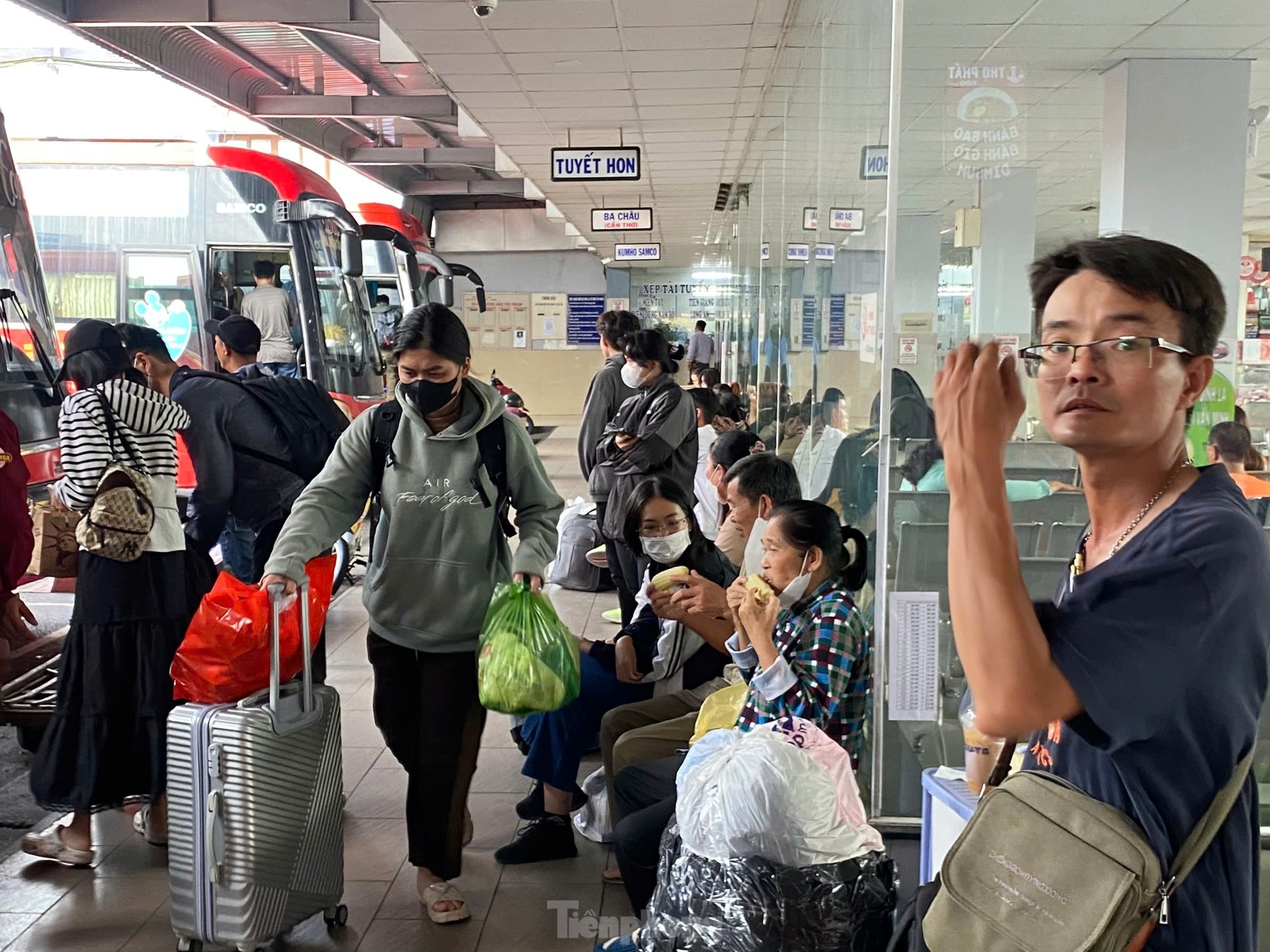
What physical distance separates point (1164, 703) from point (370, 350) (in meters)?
10.3

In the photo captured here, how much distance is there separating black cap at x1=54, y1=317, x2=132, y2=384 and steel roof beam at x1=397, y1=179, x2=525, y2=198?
57.8 ft

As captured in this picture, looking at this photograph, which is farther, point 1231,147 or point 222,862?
point 1231,147

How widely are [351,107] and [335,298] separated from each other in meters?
3.76

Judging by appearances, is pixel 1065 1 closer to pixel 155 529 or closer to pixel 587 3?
pixel 587 3

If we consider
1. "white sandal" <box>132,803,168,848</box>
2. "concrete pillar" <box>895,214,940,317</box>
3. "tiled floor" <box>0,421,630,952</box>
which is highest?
"concrete pillar" <box>895,214,940,317</box>

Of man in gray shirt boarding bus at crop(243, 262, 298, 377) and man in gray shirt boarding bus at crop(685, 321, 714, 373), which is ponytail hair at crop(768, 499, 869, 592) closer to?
man in gray shirt boarding bus at crop(243, 262, 298, 377)

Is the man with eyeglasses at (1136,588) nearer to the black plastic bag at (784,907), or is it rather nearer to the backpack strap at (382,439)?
the black plastic bag at (784,907)

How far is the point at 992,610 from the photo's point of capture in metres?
1.13

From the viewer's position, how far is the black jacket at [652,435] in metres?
5.62

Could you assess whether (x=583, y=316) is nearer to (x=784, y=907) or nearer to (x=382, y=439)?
(x=382, y=439)

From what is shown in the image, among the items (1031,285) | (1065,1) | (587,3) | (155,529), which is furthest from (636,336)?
(1031,285)

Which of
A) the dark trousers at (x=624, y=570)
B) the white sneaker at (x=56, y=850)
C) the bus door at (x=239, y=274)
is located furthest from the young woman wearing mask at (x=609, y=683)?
the bus door at (x=239, y=274)

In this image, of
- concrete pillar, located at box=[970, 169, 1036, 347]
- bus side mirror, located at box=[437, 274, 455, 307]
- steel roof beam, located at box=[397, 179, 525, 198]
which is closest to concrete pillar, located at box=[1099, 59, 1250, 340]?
concrete pillar, located at box=[970, 169, 1036, 347]

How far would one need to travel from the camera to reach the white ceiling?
3623 millimetres
